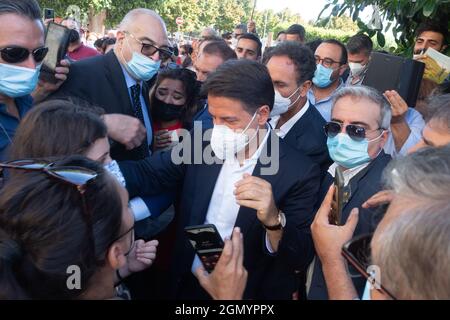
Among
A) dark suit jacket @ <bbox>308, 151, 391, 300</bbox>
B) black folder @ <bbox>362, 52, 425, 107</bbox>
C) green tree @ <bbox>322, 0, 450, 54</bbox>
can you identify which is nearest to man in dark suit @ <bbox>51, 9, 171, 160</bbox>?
dark suit jacket @ <bbox>308, 151, 391, 300</bbox>

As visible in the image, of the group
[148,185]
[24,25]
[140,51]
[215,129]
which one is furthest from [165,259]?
[24,25]

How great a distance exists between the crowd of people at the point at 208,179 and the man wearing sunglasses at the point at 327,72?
1.15 metres

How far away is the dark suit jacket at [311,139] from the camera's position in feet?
10.2

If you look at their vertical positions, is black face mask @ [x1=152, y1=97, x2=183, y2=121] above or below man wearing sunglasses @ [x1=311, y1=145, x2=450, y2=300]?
below

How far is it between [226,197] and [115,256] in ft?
3.19

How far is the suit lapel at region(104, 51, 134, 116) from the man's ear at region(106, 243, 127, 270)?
5.34 ft

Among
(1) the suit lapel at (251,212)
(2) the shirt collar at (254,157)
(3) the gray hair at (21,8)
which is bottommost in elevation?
(1) the suit lapel at (251,212)

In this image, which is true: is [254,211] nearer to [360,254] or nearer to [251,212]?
[251,212]

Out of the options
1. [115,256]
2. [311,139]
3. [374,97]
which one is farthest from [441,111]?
[115,256]

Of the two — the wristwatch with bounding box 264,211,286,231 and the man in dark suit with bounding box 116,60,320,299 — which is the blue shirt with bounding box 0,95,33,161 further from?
the wristwatch with bounding box 264,211,286,231

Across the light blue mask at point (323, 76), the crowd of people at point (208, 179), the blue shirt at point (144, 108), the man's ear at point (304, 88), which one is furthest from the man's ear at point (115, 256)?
the light blue mask at point (323, 76)

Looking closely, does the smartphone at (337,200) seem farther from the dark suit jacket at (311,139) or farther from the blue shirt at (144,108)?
the blue shirt at (144,108)

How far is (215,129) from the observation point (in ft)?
7.83

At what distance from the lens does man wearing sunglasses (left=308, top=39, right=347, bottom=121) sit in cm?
482
